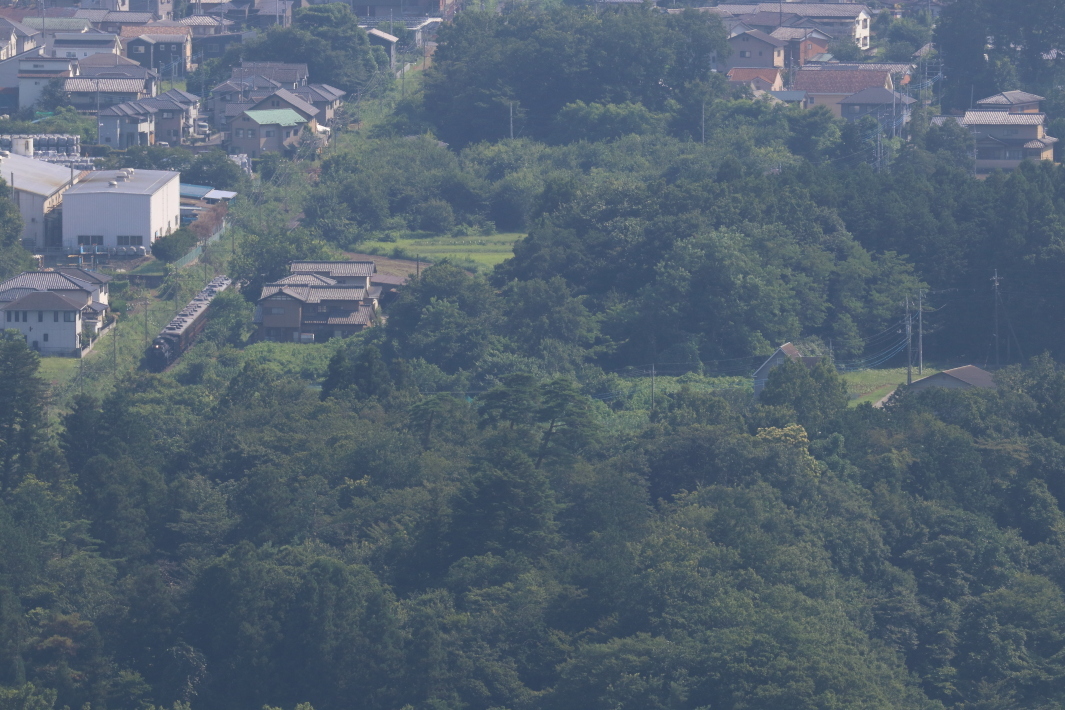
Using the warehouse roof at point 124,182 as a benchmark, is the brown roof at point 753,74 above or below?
above

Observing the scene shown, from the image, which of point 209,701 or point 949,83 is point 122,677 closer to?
point 209,701

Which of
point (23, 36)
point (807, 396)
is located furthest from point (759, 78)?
point (807, 396)

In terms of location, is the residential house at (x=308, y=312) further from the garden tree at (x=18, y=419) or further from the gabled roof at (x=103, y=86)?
the gabled roof at (x=103, y=86)

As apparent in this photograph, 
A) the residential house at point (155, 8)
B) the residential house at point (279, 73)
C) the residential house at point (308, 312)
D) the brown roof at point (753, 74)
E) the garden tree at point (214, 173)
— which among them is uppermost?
the residential house at point (155, 8)

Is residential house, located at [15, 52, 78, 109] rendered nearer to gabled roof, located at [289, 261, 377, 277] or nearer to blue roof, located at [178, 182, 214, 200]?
blue roof, located at [178, 182, 214, 200]

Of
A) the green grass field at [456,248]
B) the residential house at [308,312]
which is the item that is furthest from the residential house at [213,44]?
Result: the residential house at [308,312]

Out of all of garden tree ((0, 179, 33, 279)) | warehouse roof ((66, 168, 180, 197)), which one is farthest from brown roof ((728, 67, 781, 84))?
garden tree ((0, 179, 33, 279))
